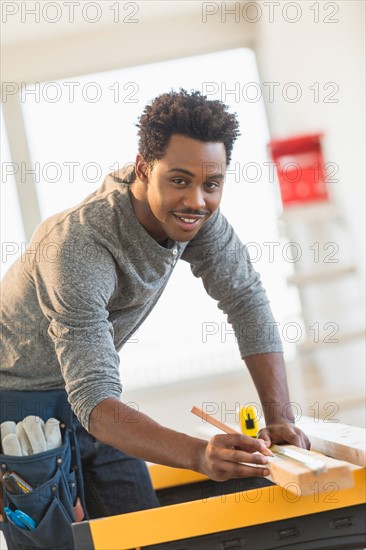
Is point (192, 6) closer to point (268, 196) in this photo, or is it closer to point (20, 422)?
point (268, 196)

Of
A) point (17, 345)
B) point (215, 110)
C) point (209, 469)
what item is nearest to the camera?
point (209, 469)

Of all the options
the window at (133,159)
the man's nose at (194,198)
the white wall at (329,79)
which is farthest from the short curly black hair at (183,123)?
the window at (133,159)

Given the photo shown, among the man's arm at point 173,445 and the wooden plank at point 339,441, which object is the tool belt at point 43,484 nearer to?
the man's arm at point 173,445

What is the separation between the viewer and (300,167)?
4395 millimetres

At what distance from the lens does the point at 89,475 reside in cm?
195

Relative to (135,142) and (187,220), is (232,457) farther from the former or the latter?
(135,142)

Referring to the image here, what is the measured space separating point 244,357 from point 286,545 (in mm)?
640

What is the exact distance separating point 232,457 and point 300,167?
3.30 meters

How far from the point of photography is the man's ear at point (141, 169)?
174cm

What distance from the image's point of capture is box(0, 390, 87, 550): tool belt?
1.71m

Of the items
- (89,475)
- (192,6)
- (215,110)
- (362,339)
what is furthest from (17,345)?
(192,6)

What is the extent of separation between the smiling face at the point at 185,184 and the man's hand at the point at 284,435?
17.4 inches

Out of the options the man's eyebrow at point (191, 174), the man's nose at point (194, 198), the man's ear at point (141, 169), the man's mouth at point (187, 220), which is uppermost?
the man's ear at point (141, 169)

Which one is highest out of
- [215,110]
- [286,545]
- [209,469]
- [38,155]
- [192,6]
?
[192,6]
